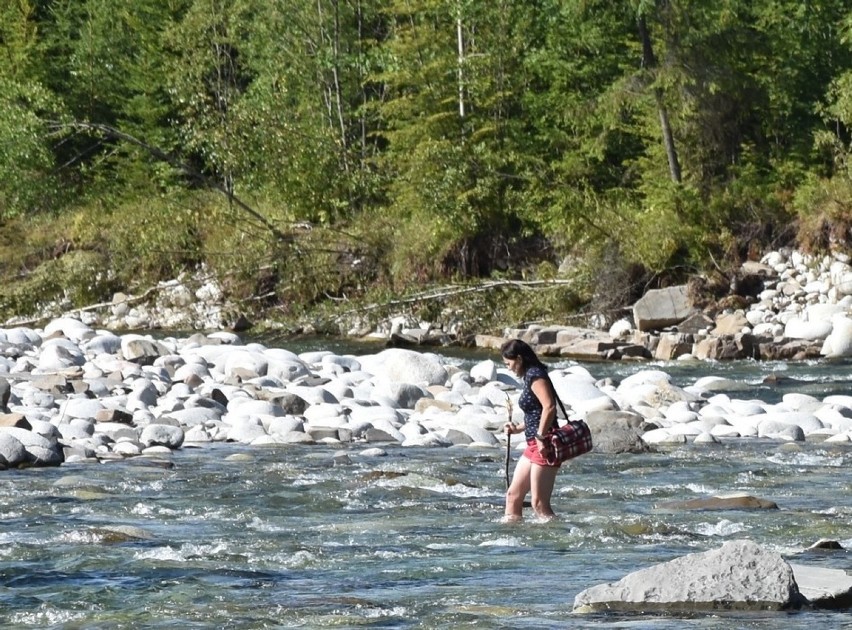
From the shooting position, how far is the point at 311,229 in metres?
27.8

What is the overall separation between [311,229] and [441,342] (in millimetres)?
5240

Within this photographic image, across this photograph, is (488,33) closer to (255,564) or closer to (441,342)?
(441,342)

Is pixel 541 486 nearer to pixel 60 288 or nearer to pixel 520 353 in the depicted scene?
pixel 520 353

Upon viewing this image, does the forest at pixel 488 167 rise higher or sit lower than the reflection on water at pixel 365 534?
higher

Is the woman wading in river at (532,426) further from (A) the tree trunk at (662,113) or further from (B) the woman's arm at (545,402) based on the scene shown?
(A) the tree trunk at (662,113)

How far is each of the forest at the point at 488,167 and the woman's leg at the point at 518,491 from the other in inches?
617

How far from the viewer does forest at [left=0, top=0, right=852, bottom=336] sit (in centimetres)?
2505

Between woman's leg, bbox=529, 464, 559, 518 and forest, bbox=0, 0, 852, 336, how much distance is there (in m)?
15.8

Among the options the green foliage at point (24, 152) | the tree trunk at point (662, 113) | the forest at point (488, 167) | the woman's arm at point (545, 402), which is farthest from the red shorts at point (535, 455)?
the green foliage at point (24, 152)

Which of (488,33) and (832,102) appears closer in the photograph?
(832,102)

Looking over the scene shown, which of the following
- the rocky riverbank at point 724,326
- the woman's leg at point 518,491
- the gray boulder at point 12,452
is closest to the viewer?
the woman's leg at point 518,491

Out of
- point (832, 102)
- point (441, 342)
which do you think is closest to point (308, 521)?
point (441, 342)

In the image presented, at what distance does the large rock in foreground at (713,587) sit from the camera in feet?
18.6

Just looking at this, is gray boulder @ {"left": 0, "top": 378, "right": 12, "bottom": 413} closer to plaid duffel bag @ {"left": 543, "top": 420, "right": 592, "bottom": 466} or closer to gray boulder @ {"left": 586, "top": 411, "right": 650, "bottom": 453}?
gray boulder @ {"left": 586, "top": 411, "right": 650, "bottom": 453}
